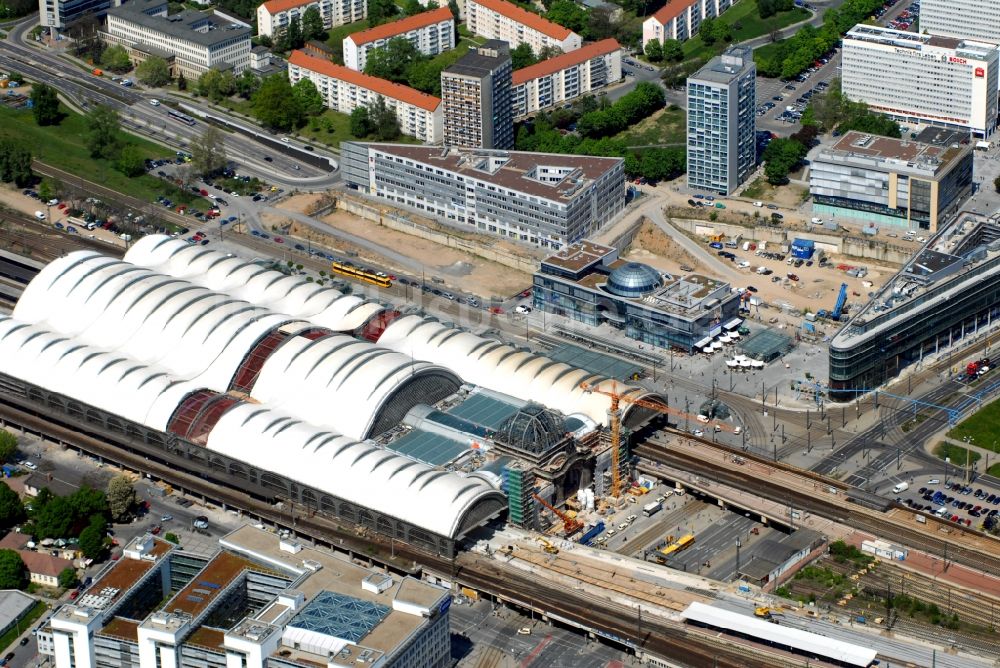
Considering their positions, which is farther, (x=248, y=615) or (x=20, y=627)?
(x=20, y=627)

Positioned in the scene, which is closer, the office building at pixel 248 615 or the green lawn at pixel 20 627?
the office building at pixel 248 615

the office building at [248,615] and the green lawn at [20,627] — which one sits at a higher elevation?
the office building at [248,615]

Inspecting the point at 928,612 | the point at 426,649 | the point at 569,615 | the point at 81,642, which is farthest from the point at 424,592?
the point at 928,612

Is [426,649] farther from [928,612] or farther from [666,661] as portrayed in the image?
[928,612]

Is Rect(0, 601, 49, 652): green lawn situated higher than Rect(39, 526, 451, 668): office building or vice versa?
Rect(39, 526, 451, 668): office building

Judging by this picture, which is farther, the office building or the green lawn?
the green lawn
